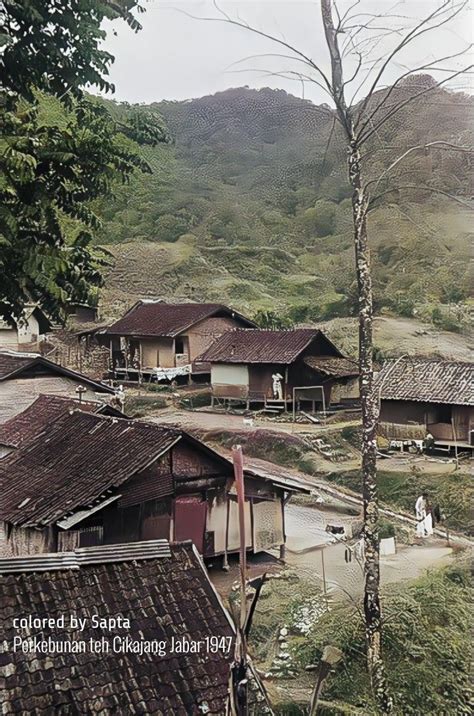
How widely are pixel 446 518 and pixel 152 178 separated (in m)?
1.64

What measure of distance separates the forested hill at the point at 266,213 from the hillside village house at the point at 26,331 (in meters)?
0.26

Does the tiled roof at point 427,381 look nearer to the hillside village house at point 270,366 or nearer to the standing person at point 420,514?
the hillside village house at point 270,366

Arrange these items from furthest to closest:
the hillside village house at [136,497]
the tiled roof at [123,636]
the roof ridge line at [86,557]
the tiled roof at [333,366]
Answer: the tiled roof at [333,366], the hillside village house at [136,497], the roof ridge line at [86,557], the tiled roof at [123,636]

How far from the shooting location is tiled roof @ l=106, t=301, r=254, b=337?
9.79ft

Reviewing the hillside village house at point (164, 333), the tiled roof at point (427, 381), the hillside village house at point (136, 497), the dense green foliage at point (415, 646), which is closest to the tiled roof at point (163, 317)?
the hillside village house at point (164, 333)

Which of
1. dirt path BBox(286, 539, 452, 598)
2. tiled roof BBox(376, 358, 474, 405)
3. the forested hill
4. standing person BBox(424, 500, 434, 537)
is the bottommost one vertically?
dirt path BBox(286, 539, 452, 598)

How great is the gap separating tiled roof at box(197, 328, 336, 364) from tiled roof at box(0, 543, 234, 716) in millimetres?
720

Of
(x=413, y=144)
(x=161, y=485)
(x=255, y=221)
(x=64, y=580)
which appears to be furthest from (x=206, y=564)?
(x=413, y=144)

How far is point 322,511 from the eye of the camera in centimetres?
283

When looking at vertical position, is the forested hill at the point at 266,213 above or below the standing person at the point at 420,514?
above

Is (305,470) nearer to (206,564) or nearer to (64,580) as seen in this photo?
(206,564)

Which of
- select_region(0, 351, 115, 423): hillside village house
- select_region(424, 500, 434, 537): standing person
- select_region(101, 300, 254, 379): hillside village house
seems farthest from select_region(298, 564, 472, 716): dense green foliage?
select_region(0, 351, 115, 423): hillside village house

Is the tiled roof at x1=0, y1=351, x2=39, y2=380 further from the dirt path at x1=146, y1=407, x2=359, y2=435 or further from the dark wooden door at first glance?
the dark wooden door

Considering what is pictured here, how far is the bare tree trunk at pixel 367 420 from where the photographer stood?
8.91ft
